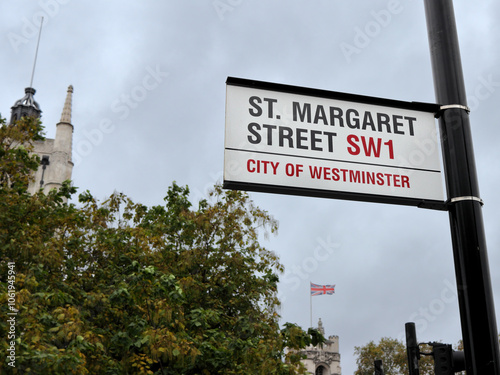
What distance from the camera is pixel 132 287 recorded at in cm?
1630

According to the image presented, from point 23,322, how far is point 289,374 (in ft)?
25.5

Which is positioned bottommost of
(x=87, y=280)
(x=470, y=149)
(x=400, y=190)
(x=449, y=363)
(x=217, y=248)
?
(x=449, y=363)

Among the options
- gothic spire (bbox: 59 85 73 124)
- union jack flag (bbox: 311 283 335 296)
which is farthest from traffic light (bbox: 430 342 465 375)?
gothic spire (bbox: 59 85 73 124)

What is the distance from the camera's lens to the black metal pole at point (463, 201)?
10.4 ft

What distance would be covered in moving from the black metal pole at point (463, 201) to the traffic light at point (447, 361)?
118 cm

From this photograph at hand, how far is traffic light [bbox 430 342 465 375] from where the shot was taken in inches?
172

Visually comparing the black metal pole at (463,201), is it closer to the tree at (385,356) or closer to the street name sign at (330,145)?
the street name sign at (330,145)

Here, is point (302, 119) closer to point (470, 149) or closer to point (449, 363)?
point (470, 149)

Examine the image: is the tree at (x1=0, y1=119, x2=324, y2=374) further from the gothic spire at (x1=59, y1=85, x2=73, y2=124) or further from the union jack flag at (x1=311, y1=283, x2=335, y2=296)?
the gothic spire at (x1=59, y1=85, x2=73, y2=124)

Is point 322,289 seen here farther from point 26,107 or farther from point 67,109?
point 26,107

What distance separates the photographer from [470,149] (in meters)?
3.63

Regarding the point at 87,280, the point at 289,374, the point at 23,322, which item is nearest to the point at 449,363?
the point at 23,322

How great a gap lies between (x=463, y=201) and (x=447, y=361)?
156 centimetres

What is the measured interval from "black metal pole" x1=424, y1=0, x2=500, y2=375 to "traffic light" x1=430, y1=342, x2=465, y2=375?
1.18 meters
